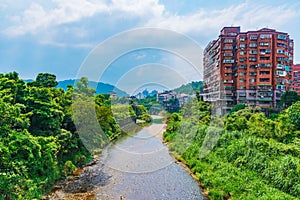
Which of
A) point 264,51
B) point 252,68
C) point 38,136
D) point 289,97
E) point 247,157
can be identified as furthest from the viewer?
point 252,68

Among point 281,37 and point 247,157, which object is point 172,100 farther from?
point 281,37

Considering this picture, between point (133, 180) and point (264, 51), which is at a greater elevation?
point (264, 51)

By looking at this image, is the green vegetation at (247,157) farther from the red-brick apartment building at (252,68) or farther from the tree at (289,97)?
the red-brick apartment building at (252,68)

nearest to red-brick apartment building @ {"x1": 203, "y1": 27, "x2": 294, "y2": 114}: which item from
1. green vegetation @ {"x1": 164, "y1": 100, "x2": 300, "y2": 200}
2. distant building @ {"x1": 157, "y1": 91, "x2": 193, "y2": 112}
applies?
distant building @ {"x1": 157, "y1": 91, "x2": 193, "y2": 112}

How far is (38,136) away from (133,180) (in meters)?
3.93

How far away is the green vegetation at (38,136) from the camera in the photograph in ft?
20.1

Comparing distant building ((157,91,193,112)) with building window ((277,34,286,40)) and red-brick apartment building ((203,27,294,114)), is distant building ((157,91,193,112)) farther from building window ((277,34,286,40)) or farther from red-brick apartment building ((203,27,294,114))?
building window ((277,34,286,40))

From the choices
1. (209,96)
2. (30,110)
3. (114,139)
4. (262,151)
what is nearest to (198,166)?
(262,151)

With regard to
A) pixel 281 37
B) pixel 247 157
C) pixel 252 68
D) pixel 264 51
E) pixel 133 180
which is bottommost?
pixel 133 180

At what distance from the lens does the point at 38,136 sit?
8.43 m

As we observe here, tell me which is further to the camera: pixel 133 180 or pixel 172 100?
pixel 172 100

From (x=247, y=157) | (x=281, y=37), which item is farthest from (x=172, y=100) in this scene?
(x=281, y=37)

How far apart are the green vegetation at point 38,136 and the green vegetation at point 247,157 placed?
519 centimetres

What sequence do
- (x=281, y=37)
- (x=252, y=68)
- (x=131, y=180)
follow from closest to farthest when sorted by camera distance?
(x=131, y=180), (x=281, y=37), (x=252, y=68)
